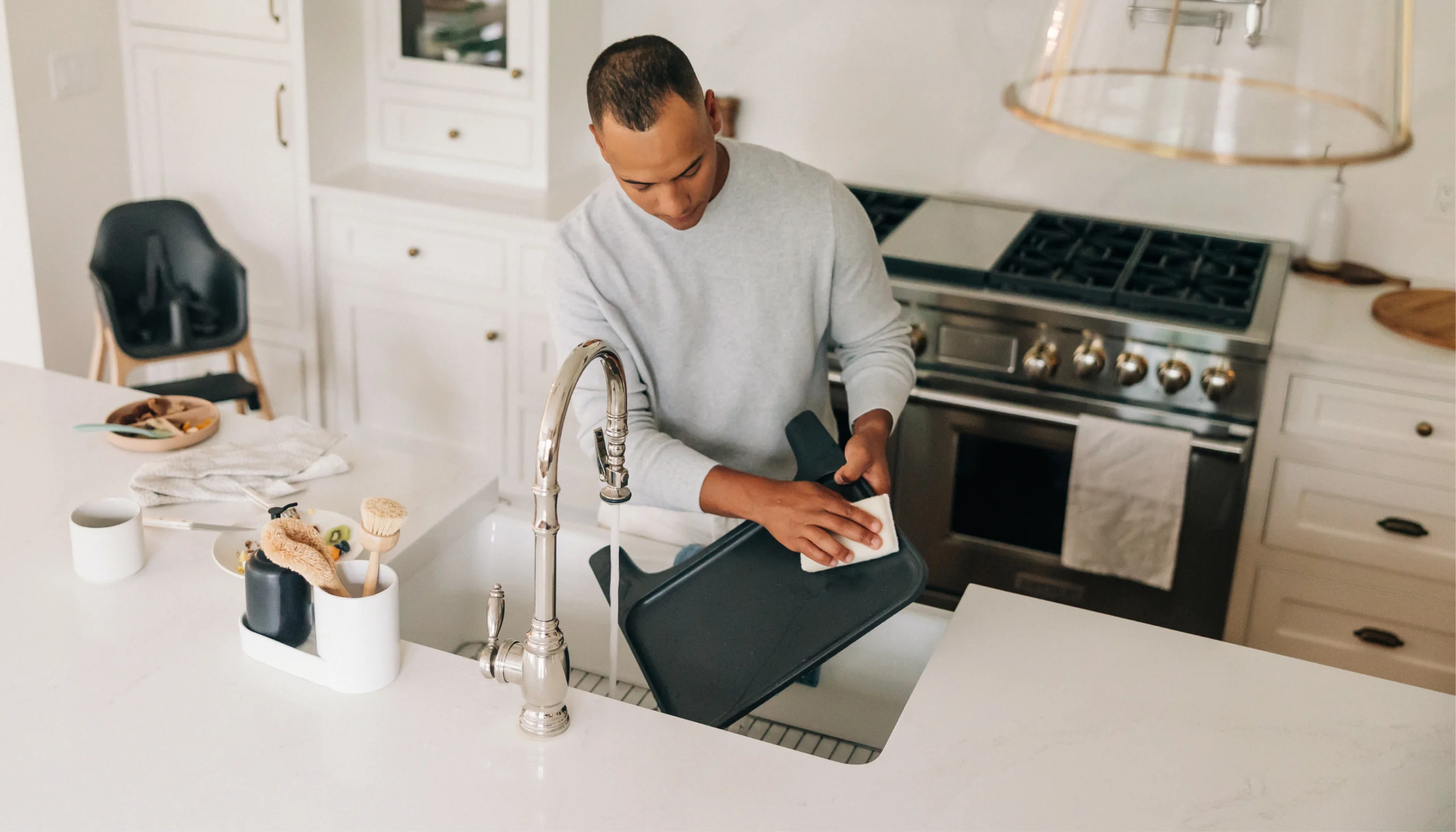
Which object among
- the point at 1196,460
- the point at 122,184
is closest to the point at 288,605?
the point at 1196,460

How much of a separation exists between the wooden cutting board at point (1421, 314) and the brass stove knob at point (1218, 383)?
1.30ft

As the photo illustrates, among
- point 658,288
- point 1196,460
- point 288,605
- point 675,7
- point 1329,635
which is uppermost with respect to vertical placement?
point 675,7

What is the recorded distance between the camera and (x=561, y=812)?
50.3 inches

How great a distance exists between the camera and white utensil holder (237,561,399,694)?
4.67 ft

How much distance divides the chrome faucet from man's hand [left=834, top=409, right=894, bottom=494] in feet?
1.13

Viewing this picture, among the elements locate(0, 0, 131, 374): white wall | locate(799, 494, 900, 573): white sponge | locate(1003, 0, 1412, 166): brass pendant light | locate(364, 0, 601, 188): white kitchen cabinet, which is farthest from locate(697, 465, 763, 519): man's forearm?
locate(0, 0, 131, 374): white wall

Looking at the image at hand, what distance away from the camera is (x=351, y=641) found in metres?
1.43

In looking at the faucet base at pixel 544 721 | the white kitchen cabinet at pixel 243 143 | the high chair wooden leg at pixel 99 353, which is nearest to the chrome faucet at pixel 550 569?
the faucet base at pixel 544 721

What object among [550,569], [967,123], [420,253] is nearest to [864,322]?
[550,569]

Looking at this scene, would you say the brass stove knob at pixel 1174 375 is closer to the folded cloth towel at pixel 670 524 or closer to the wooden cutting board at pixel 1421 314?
the wooden cutting board at pixel 1421 314

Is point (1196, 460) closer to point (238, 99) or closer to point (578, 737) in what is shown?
point (578, 737)

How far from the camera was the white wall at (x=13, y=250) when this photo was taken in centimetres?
314

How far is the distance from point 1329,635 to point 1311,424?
514 millimetres

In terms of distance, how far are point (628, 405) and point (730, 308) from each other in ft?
0.88
